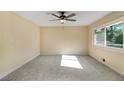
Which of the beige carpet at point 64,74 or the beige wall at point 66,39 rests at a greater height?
the beige wall at point 66,39

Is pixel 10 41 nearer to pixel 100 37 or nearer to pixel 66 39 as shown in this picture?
pixel 100 37

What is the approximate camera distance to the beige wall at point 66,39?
10164 millimetres

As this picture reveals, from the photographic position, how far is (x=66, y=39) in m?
10.2

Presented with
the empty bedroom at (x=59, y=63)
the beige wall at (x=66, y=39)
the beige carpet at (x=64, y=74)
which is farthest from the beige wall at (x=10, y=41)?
the beige wall at (x=66, y=39)

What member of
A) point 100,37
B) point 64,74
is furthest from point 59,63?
point 100,37

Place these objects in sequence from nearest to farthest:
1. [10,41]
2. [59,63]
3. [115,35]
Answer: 1. [10,41]
2. [115,35]
3. [59,63]

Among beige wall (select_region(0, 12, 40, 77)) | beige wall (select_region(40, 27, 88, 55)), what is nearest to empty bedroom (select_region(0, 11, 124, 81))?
beige wall (select_region(0, 12, 40, 77))

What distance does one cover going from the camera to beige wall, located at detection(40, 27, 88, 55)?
400 inches

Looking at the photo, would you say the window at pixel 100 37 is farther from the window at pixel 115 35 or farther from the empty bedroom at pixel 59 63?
the window at pixel 115 35

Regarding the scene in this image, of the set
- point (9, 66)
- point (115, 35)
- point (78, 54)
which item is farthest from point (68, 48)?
point (9, 66)

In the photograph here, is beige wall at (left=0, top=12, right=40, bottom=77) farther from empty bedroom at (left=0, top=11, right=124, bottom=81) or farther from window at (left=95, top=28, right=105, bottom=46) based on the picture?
window at (left=95, top=28, right=105, bottom=46)
